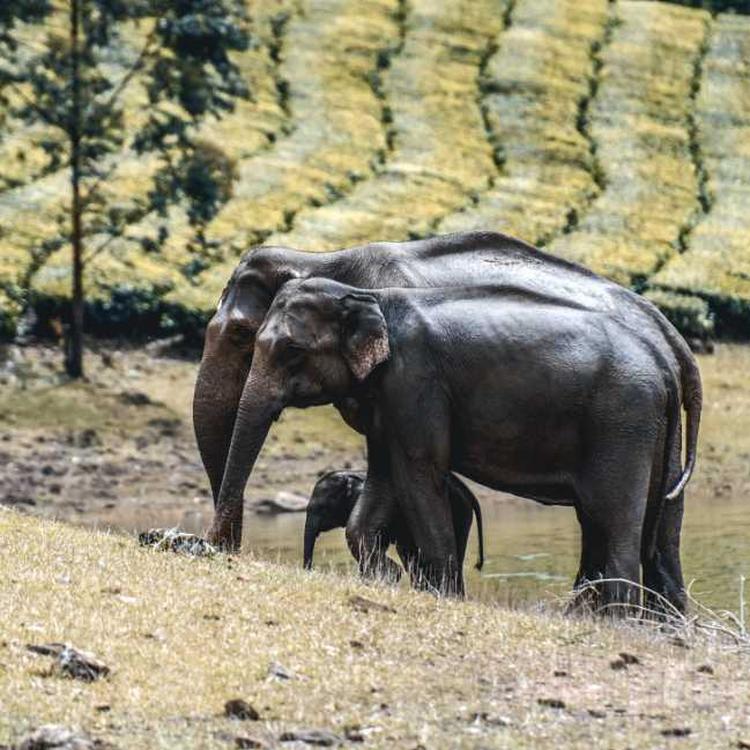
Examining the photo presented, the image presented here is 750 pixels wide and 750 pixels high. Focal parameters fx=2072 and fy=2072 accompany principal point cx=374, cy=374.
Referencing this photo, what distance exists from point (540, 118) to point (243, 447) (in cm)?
5988

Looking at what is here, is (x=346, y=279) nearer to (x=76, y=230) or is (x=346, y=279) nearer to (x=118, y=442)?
(x=118, y=442)

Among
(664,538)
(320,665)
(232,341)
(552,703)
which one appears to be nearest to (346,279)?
(232,341)

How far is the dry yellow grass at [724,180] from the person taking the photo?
5322cm

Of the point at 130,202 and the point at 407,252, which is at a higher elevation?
the point at 407,252

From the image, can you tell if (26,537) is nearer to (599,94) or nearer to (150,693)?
(150,693)

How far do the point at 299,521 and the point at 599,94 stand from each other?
2013 inches

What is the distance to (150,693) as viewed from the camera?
36.0 feet

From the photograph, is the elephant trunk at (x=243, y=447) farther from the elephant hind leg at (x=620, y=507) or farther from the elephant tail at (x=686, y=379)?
the elephant tail at (x=686, y=379)

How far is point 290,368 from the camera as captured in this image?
57.0 ft

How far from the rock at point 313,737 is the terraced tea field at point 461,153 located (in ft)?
110

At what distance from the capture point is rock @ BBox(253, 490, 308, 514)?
108 ft

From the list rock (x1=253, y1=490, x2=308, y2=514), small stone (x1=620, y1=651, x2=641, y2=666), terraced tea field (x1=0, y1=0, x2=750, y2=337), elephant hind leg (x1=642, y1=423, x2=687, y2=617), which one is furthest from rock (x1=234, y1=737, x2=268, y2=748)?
terraced tea field (x1=0, y1=0, x2=750, y2=337)

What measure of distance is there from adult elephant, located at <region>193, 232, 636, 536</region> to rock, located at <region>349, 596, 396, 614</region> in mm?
3873

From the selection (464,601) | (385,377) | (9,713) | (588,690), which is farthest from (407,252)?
(9,713)
